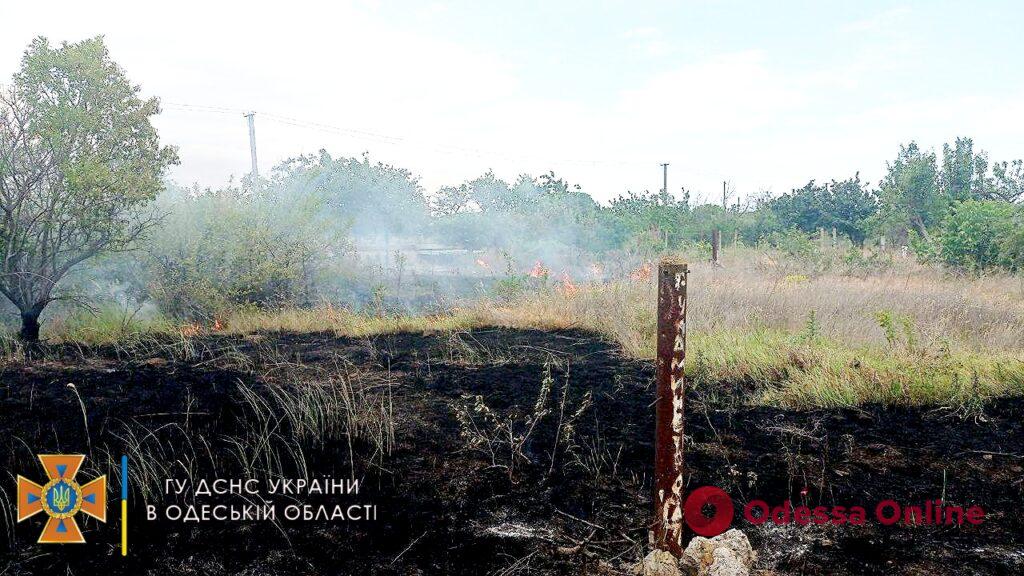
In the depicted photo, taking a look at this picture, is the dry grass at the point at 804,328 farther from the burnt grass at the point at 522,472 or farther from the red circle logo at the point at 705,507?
the red circle logo at the point at 705,507

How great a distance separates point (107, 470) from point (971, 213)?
15509mm

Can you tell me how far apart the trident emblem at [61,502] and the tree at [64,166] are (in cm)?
534

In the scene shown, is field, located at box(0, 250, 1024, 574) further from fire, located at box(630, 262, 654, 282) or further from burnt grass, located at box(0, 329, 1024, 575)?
fire, located at box(630, 262, 654, 282)

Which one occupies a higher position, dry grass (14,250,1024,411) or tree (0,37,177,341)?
tree (0,37,177,341)

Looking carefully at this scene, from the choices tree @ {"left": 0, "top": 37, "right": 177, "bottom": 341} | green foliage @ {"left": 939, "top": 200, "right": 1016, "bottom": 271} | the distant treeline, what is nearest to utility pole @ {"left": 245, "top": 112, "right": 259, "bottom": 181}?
the distant treeline

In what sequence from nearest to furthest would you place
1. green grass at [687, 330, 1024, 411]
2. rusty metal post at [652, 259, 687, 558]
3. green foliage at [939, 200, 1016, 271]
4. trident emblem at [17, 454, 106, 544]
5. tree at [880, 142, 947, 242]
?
rusty metal post at [652, 259, 687, 558] → trident emblem at [17, 454, 106, 544] → green grass at [687, 330, 1024, 411] → green foliage at [939, 200, 1016, 271] → tree at [880, 142, 947, 242]

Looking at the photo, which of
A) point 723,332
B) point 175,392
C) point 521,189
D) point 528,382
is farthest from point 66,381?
point 521,189

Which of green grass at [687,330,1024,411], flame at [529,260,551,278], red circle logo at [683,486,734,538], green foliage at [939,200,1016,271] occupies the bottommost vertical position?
red circle logo at [683,486,734,538]

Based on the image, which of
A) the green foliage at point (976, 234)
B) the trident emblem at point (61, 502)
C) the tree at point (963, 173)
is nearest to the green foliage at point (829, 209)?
the tree at point (963, 173)

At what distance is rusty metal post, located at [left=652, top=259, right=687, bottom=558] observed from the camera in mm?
1985

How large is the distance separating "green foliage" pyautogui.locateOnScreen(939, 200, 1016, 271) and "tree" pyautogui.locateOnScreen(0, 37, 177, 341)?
14506mm

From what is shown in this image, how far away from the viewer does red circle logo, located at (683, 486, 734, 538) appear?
2549 millimetres

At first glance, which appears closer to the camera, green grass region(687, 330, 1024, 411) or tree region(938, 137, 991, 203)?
green grass region(687, 330, 1024, 411)

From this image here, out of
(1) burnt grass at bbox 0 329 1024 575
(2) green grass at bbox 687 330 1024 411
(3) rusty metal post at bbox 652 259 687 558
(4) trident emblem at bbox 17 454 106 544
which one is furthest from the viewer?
(2) green grass at bbox 687 330 1024 411
